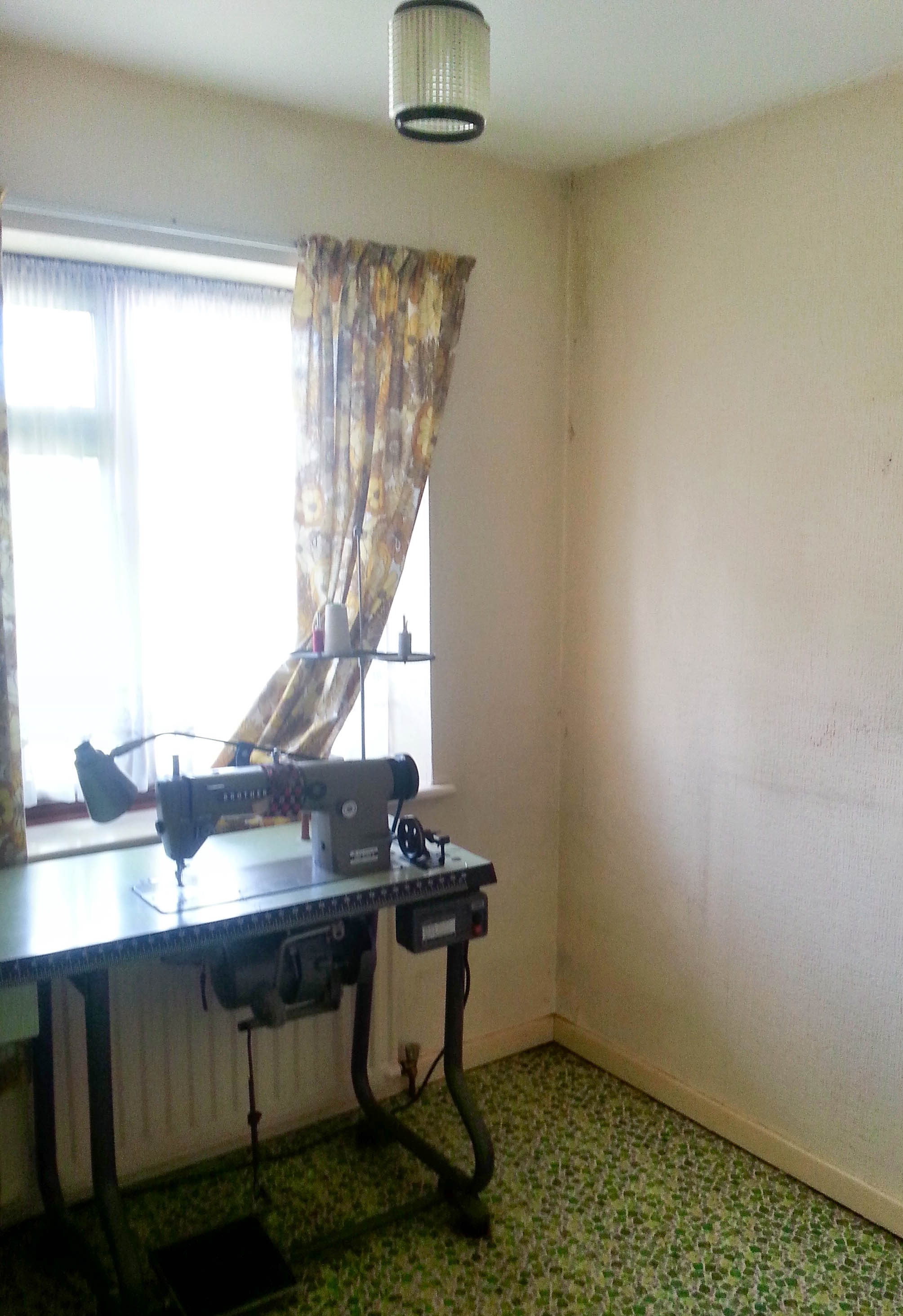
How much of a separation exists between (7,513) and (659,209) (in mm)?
1822

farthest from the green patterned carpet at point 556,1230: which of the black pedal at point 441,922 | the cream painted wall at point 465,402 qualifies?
the black pedal at point 441,922

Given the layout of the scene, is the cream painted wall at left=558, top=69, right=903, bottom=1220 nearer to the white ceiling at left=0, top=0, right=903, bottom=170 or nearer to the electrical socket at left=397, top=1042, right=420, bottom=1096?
the white ceiling at left=0, top=0, right=903, bottom=170

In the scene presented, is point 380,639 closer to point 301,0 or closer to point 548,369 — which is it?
point 548,369

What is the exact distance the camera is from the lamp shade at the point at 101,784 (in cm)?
194

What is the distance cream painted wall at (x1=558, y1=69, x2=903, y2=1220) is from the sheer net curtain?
0.93 meters

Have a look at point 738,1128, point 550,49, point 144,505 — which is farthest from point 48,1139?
point 550,49

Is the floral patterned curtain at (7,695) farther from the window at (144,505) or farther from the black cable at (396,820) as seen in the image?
the black cable at (396,820)

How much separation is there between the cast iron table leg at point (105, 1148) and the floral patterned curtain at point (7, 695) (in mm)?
420

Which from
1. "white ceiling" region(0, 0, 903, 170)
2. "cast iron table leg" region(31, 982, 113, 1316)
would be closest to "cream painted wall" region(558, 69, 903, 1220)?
"white ceiling" region(0, 0, 903, 170)

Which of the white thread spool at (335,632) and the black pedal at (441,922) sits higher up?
the white thread spool at (335,632)

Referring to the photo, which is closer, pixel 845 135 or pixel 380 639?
pixel 845 135

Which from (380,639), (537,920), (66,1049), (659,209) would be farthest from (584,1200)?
(659,209)

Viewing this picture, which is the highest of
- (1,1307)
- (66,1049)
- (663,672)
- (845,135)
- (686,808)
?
(845,135)

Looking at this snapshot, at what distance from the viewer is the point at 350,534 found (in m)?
2.54
